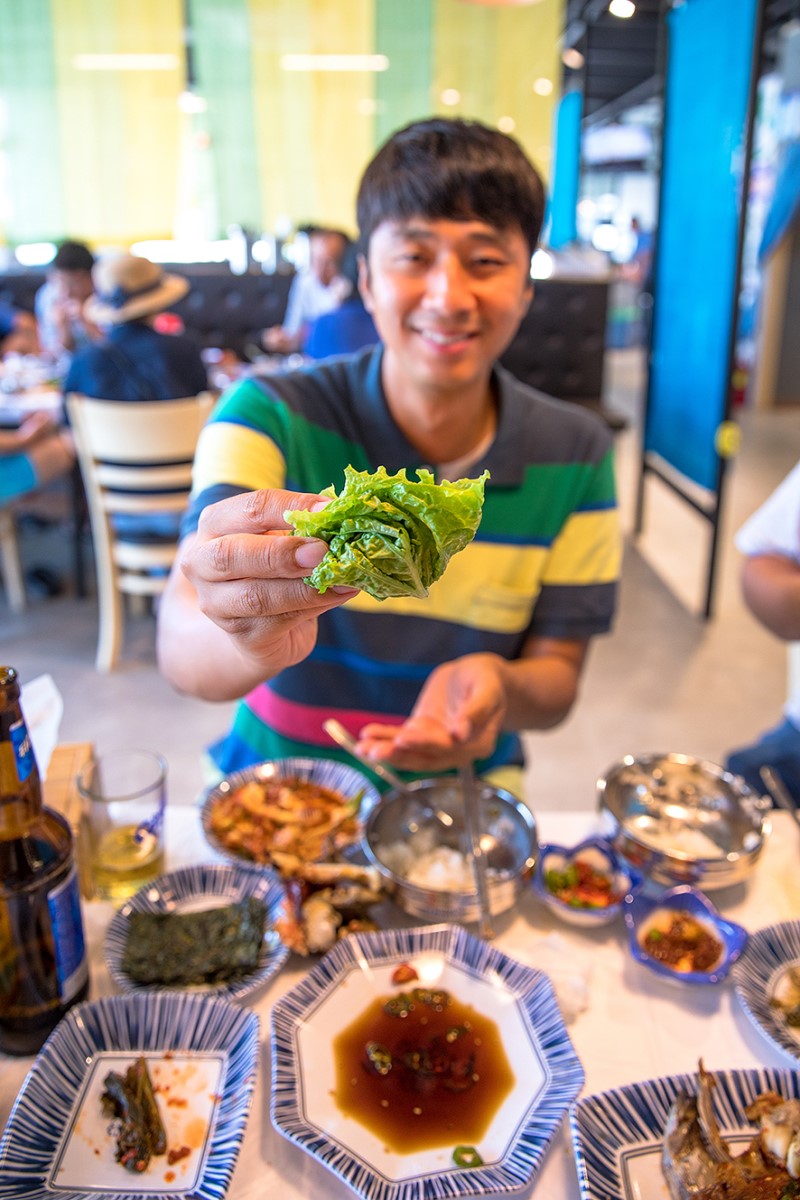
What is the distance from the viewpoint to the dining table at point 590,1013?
3.40 feet

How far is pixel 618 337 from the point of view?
696 inches

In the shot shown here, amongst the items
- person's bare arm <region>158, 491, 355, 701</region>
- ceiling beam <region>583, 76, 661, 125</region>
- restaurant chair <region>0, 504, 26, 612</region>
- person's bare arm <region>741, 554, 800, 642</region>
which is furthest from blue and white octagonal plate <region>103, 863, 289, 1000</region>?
ceiling beam <region>583, 76, 661, 125</region>

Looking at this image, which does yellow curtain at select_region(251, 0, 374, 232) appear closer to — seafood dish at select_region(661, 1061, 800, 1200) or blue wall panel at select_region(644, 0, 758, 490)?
blue wall panel at select_region(644, 0, 758, 490)

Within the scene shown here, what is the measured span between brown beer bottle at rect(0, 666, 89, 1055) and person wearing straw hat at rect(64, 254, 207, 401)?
3.51 metres

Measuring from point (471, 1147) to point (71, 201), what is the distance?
30.6ft

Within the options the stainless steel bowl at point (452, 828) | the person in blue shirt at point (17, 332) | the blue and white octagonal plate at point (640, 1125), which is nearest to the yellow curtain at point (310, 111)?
the person in blue shirt at point (17, 332)

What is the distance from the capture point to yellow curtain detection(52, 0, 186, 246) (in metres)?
8.23

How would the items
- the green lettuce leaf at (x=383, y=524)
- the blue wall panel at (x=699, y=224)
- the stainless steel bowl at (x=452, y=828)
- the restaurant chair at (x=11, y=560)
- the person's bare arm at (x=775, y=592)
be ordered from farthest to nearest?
the restaurant chair at (x=11, y=560) < the blue wall panel at (x=699, y=224) < the person's bare arm at (x=775, y=592) < the stainless steel bowl at (x=452, y=828) < the green lettuce leaf at (x=383, y=524)

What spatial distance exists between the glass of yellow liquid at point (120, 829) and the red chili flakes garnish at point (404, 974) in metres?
0.45

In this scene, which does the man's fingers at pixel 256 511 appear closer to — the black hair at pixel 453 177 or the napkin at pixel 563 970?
the napkin at pixel 563 970

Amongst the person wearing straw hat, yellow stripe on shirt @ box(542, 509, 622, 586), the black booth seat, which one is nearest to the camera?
yellow stripe on shirt @ box(542, 509, 622, 586)

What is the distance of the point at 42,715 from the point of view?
1.29 m

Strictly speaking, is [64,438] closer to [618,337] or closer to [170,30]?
[170,30]

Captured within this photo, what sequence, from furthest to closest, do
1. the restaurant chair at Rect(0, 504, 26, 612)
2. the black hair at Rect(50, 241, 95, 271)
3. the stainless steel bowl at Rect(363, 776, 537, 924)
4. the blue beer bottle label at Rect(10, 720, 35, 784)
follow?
the black hair at Rect(50, 241, 95, 271) → the restaurant chair at Rect(0, 504, 26, 612) → the stainless steel bowl at Rect(363, 776, 537, 924) → the blue beer bottle label at Rect(10, 720, 35, 784)
